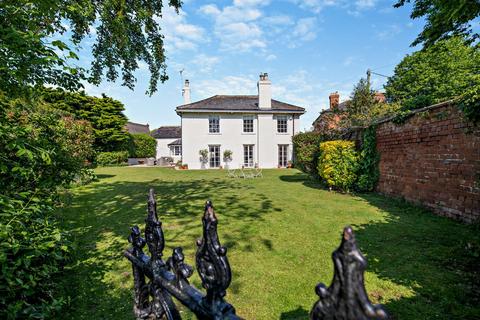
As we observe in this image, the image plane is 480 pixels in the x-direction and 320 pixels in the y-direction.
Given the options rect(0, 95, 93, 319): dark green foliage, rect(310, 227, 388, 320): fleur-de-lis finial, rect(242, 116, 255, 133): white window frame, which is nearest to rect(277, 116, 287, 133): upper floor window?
rect(242, 116, 255, 133): white window frame

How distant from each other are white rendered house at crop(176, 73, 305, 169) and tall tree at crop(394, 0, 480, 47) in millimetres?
19455

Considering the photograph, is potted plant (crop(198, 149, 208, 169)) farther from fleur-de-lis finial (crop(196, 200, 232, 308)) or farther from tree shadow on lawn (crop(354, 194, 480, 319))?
fleur-de-lis finial (crop(196, 200, 232, 308))

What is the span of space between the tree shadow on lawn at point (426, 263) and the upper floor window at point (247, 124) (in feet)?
68.5

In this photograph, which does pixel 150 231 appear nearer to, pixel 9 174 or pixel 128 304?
pixel 9 174

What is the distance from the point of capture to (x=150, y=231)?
4.73 ft

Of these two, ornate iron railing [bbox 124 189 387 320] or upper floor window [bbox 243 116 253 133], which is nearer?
ornate iron railing [bbox 124 189 387 320]

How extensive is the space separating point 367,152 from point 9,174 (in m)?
10.9

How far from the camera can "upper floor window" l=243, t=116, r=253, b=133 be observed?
26.7 meters

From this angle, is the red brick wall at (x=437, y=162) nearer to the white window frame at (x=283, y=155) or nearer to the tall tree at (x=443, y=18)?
the tall tree at (x=443, y=18)

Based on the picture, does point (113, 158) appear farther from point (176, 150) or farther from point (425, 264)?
point (425, 264)

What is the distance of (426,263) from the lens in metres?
4.02

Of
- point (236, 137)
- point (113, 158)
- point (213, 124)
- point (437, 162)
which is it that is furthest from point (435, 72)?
point (113, 158)

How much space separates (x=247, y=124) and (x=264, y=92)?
3.84 metres

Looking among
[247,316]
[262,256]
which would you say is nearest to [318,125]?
[262,256]
